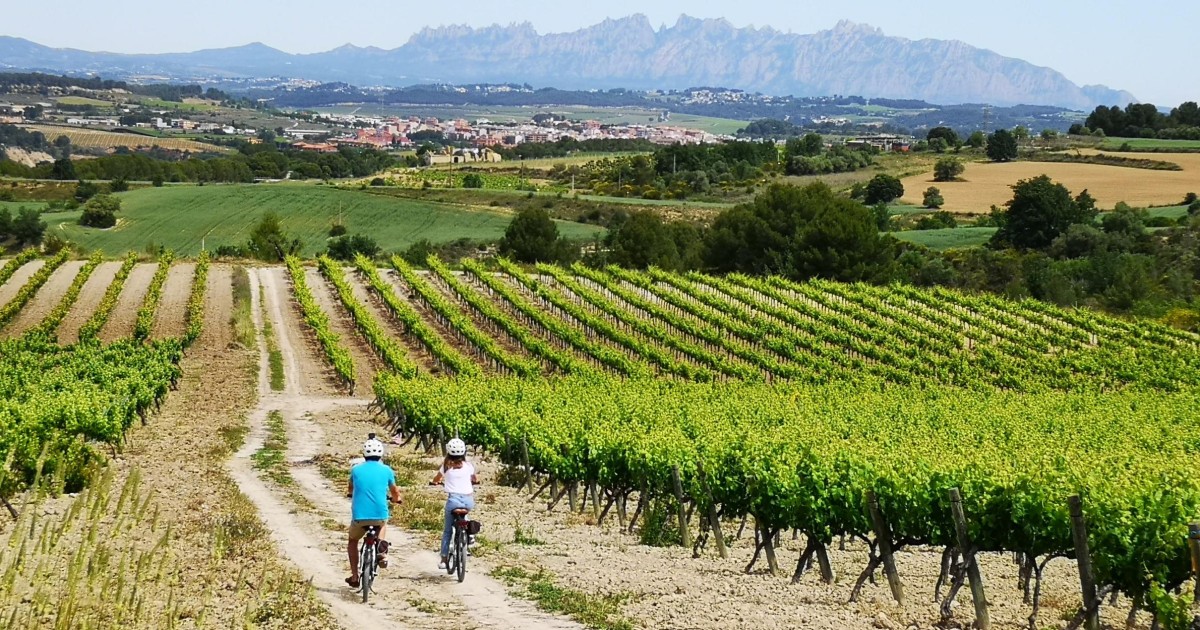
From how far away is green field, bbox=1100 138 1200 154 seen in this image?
125 metres

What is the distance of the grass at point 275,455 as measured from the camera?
928 inches

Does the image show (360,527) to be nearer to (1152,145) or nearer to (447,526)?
(447,526)

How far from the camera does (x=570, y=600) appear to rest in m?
13.7

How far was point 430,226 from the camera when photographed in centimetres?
10281

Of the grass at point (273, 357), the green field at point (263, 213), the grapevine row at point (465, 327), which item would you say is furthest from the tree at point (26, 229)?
the grass at point (273, 357)

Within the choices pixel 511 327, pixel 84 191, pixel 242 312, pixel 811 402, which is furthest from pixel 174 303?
pixel 84 191

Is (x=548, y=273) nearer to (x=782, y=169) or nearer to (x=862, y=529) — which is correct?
(x=862, y=529)

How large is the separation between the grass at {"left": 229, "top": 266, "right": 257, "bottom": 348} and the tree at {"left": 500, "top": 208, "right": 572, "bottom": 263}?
20424mm

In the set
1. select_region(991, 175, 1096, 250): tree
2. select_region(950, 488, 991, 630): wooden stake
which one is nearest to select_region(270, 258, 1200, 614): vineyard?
select_region(950, 488, 991, 630): wooden stake

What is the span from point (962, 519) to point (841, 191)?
4293 inches

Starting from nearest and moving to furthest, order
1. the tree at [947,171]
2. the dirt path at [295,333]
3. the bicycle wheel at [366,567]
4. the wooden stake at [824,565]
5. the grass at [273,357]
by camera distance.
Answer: the bicycle wheel at [366,567] < the wooden stake at [824,565] < the grass at [273,357] < the dirt path at [295,333] < the tree at [947,171]

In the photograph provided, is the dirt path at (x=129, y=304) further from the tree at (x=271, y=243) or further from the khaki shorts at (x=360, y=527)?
the khaki shorts at (x=360, y=527)

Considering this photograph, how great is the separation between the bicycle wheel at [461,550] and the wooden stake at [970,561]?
507 centimetres

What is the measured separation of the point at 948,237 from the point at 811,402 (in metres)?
58.6
